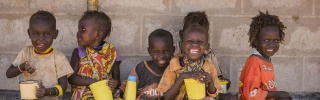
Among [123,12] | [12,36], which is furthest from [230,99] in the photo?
[12,36]

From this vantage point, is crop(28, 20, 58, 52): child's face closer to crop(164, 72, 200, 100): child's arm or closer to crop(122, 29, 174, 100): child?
crop(122, 29, 174, 100): child

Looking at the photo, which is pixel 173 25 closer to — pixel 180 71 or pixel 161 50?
pixel 161 50

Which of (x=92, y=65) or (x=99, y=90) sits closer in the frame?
(x=99, y=90)

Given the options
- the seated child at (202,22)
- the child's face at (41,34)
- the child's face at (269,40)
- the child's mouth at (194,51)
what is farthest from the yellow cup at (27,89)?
the child's face at (269,40)

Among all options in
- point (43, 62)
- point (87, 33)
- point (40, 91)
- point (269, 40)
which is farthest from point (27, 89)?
point (269, 40)

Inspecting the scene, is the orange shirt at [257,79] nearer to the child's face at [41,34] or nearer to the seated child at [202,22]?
the seated child at [202,22]

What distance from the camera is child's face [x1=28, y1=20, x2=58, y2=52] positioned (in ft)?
14.5

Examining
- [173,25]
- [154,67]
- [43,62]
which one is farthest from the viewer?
[173,25]

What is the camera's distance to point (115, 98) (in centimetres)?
479

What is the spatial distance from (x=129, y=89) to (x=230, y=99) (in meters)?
0.88

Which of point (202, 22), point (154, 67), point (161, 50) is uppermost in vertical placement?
point (202, 22)

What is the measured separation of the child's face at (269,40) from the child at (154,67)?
796 millimetres

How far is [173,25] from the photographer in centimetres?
546

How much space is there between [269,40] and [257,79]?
369mm
